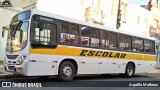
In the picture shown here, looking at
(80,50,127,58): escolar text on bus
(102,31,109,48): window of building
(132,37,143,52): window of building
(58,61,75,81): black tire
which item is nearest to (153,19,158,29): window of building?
(132,37,143,52): window of building

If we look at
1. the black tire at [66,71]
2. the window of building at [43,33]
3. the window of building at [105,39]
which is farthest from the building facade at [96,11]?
the window of building at [43,33]

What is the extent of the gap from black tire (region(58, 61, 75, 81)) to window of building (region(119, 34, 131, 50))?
4.87m

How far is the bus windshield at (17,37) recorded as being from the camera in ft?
45.1

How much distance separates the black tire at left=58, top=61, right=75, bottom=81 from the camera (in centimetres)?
1485

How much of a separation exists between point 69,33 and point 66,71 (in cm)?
182

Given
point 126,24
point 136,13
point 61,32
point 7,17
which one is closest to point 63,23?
point 61,32

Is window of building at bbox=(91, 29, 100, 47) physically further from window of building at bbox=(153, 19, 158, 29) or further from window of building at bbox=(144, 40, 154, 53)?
window of building at bbox=(153, 19, 158, 29)

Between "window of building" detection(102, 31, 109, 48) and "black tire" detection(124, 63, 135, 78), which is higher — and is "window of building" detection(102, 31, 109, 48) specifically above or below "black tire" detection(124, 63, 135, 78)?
above

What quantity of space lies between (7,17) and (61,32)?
1069cm

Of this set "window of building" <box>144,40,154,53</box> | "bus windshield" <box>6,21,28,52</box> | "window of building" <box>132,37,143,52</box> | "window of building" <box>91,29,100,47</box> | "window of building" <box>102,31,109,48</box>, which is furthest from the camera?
"window of building" <box>144,40,154,53</box>

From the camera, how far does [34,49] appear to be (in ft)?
45.0

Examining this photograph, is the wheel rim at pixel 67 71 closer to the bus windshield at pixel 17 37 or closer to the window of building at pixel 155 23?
the bus windshield at pixel 17 37

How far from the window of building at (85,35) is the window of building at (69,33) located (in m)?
0.39

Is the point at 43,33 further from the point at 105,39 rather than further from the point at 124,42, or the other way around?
the point at 124,42
